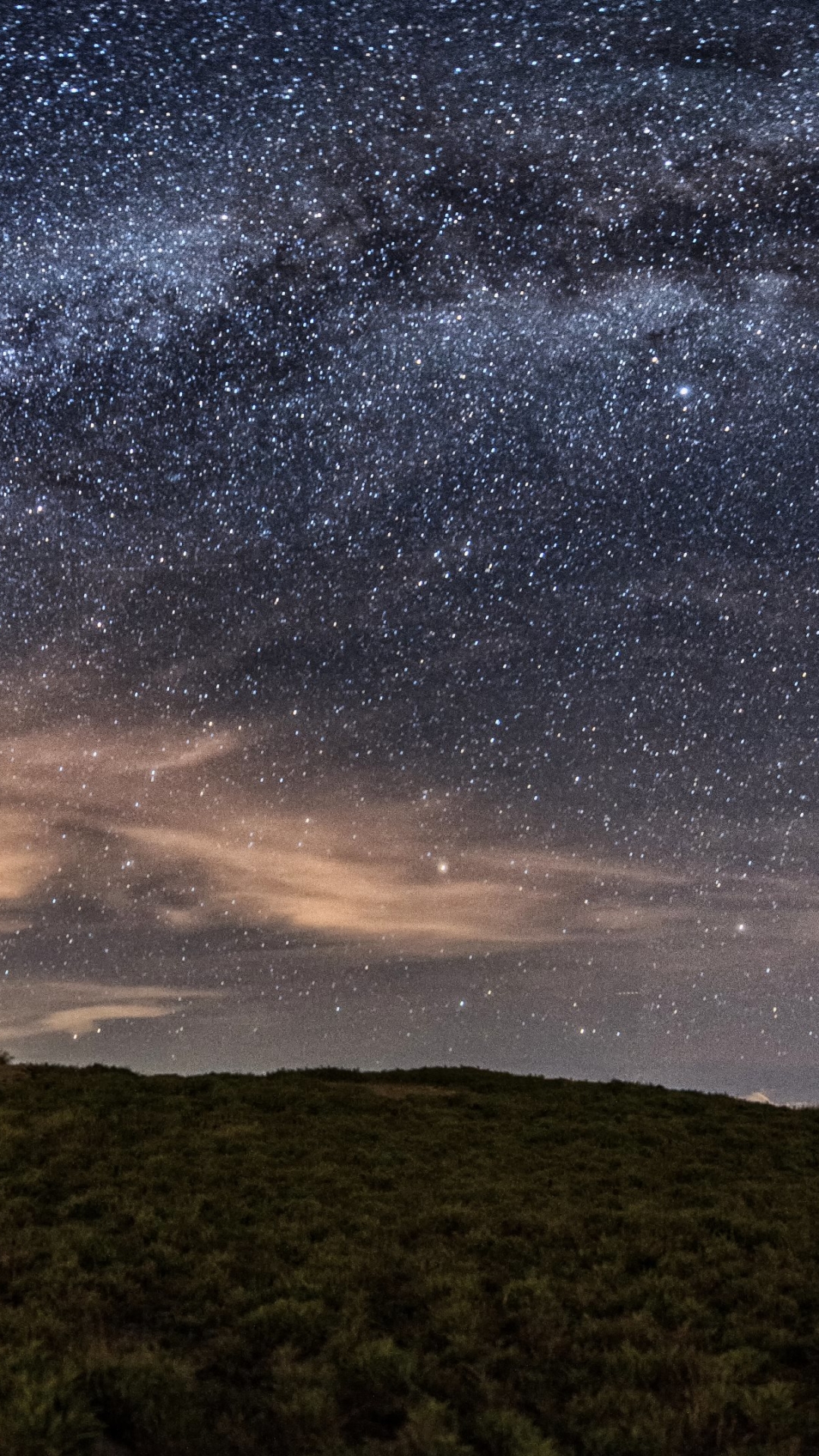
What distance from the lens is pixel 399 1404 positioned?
9445mm

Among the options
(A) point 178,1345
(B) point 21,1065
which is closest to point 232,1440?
(A) point 178,1345

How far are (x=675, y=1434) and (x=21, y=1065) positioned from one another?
22.9m

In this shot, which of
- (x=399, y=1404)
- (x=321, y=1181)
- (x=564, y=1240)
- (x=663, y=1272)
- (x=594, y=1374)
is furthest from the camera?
(x=321, y=1181)

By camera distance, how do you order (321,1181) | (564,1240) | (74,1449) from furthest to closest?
1. (321,1181)
2. (564,1240)
3. (74,1449)

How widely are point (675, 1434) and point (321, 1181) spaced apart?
29.8ft

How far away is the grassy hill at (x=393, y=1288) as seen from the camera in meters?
9.01

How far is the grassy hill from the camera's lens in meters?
9.01

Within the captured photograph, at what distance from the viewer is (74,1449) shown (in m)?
8.34

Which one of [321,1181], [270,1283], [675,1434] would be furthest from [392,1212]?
[675,1434]

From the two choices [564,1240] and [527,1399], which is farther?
[564,1240]

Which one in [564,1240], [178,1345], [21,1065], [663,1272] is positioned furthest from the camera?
[21,1065]

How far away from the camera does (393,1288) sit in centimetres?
1233

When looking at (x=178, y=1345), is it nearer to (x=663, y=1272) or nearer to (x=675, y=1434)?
(x=675, y=1434)

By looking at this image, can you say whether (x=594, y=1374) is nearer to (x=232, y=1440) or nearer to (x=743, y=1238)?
(x=232, y=1440)
